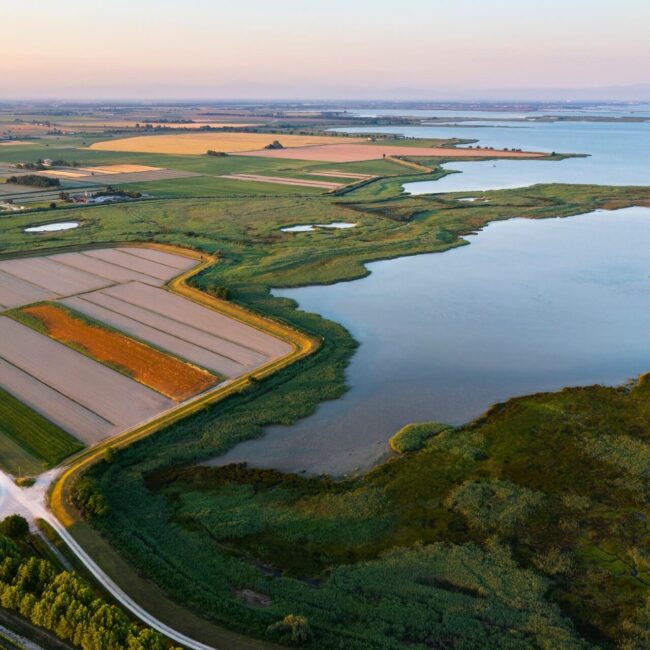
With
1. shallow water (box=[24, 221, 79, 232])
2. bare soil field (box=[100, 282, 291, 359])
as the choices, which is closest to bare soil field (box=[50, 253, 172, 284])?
bare soil field (box=[100, 282, 291, 359])

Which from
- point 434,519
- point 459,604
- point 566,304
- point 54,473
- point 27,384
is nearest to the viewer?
point 459,604

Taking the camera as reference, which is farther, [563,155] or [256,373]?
[563,155]

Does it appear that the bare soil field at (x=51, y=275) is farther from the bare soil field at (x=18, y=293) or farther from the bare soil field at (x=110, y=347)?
the bare soil field at (x=18, y=293)

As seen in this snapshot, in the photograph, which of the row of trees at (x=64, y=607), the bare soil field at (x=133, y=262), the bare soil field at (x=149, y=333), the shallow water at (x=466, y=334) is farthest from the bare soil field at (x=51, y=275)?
the row of trees at (x=64, y=607)

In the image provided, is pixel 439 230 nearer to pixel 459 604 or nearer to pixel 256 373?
pixel 256 373

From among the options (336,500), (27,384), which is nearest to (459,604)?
(336,500)

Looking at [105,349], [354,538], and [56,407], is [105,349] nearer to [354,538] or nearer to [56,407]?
[56,407]
